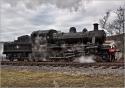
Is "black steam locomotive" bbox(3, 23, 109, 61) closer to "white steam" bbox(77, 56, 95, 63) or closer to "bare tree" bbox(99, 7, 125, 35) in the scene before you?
"white steam" bbox(77, 56, 95, 63)

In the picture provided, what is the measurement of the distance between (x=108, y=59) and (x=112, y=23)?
107 ft

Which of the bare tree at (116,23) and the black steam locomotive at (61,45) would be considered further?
the bare tree at (116,23)

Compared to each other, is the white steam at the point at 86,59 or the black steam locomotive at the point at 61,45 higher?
the black steam locomotive at the point at 61,45

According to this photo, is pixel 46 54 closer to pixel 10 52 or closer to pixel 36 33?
pixel 36 33

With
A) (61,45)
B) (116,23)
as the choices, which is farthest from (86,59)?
(116,23)

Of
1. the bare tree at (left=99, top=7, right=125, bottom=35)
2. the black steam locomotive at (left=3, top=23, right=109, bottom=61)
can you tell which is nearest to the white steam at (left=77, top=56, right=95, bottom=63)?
the black steam locomotive at (left=3, top=23, right=109, bottom=61)

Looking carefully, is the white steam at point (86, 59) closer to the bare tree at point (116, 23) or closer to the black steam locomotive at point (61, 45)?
the black steam locomotive at point (61, 45)

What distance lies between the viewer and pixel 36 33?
33.8 meters

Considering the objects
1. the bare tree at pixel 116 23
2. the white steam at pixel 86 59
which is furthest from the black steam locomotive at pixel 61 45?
the bare tree at pixel 116 23

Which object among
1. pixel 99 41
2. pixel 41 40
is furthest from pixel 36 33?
pixel 99 41

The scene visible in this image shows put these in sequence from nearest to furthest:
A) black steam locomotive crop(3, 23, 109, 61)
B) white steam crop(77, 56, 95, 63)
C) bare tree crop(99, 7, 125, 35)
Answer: white steam crop(77, 56, 95, 63) → black steam locomotive crop(3, 23, 109, 61) → bare tree crop(99, 7, 125, 35)

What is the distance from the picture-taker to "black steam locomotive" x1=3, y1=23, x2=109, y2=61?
1188 inches

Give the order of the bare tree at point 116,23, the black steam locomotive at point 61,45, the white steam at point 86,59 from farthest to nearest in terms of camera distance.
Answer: the bare tree at point 116,23 → the black steam locomotive at point 61,45 → the white steam at point 86,59

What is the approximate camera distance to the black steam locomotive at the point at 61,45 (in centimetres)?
3019
